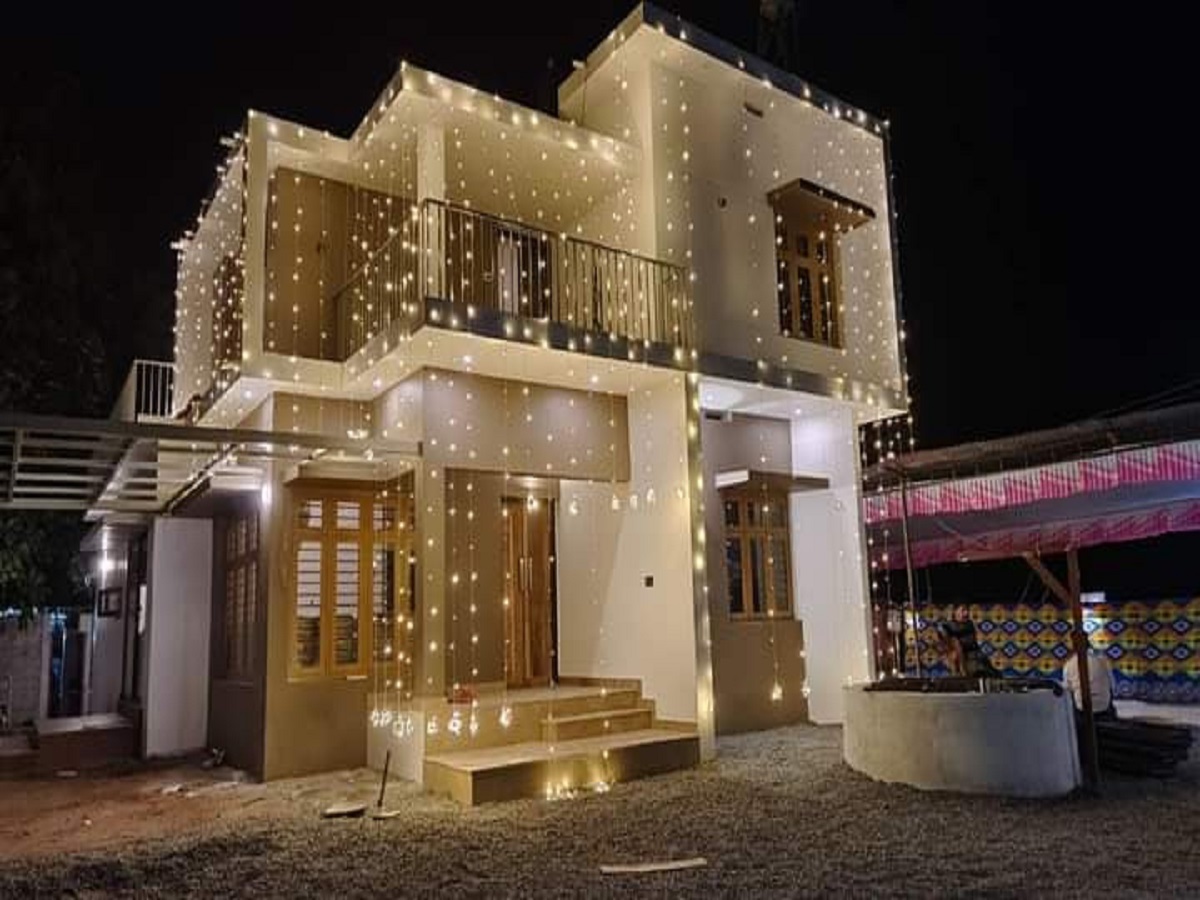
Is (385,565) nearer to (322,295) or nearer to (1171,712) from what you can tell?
(322,295)

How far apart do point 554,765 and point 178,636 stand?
543 cm

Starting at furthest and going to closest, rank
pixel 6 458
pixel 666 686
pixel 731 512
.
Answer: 1. pixel 731 512
2. pixel 666 686
3. pixel 6 458

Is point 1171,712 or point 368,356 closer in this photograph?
point 368,356

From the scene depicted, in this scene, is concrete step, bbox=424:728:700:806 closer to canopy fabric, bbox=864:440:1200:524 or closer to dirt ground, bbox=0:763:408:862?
dirt ground, bbox=0:763:408:862

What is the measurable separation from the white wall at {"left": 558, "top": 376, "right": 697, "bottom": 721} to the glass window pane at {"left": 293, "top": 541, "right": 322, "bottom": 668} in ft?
8.41

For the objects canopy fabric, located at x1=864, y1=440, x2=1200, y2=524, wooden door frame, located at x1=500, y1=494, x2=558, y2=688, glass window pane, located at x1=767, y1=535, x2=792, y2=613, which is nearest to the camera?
wooden door frame, located at x1=500, y1=494, x2=558, y2=688

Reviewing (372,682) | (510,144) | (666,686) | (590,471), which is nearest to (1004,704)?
(666,686)

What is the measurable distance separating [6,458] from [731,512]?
7.01 metres

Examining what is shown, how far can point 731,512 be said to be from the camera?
10.7 m

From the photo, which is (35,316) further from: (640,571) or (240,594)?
(640,571)

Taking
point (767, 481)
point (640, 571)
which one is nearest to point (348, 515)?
point (640, 571)

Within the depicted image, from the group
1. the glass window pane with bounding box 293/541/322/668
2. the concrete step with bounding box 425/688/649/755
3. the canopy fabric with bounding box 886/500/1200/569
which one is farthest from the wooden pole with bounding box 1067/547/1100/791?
the glass window pane with bounding box 293/541/322/668

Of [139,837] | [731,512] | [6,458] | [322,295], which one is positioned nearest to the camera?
[139,837]

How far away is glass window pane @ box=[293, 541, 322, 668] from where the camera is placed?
882 centimetres
